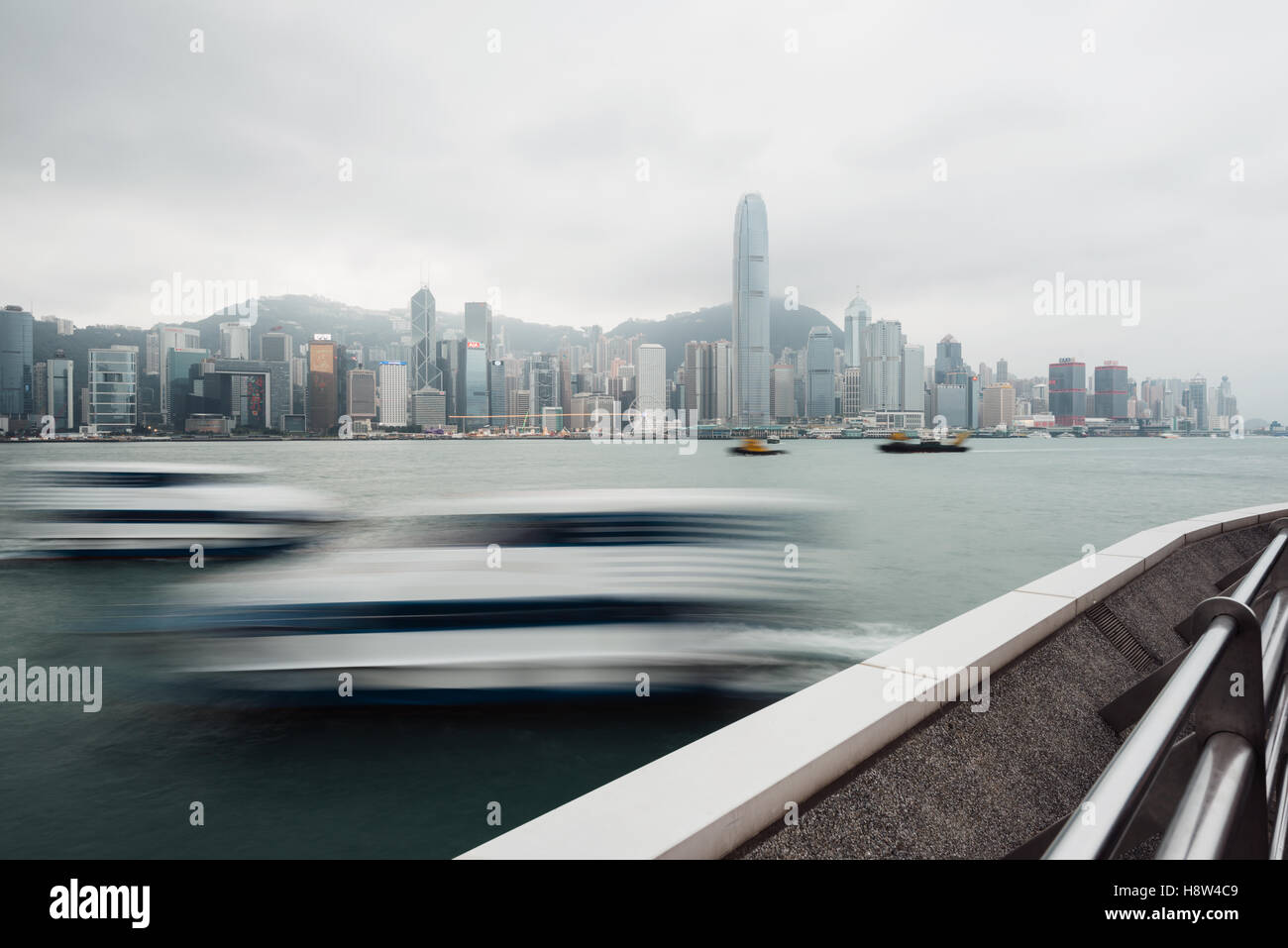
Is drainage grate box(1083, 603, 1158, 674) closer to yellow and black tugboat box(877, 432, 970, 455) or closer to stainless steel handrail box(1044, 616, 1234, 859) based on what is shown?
stainless steel handrail box(1044, 616, 1234, 859)

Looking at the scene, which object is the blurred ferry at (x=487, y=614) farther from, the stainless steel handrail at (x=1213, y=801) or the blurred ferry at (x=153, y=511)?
the stainless steel handrail at (x=1213, y=801)

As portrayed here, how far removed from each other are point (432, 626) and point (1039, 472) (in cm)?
7480

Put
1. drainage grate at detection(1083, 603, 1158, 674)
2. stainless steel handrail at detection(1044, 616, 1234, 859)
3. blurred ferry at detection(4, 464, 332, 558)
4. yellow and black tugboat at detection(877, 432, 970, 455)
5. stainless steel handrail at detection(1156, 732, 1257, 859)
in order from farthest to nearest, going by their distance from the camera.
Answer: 1. yellow and black tugboat at detection(877, 432, 970, 455)
2. blurred ferry at detection(4, 464, 332, 558)
3. drainage grate at detection(1083, 603, 1158, 674)
4. stainless steel handrail at detection(1156, 732, 1257, 859)
5. stainless steel handrail at detection(1044, 616, 1234, 859)

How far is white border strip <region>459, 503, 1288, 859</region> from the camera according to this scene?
1.89 metres

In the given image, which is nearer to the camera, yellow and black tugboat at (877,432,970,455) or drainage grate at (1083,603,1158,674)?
drainage grate at (1083,603,1158,674)

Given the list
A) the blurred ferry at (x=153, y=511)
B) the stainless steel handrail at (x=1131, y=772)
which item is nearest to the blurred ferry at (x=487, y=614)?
the blurred ferry at (x=153, y=511)

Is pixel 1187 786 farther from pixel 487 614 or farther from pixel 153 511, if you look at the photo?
pixel 153 511

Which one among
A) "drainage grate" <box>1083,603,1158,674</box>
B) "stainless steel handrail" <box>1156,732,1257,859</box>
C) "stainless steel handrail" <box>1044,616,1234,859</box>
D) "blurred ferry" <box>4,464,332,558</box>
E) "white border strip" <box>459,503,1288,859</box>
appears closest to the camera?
"stainless steel handrail" <box>1044,616,1234,859</box>

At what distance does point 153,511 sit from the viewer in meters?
8.48

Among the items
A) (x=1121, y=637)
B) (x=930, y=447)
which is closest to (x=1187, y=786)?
(x=1121, y=637)

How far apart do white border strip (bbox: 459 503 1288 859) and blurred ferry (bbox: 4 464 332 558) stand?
5972 millimetres

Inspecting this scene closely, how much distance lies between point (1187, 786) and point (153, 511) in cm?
1003

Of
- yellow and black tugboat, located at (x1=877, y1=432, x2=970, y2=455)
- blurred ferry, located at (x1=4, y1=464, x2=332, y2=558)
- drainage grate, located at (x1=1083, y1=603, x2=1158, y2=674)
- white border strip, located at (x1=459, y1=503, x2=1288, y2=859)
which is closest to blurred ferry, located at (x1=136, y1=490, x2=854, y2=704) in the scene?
blurred ferry, located at (x1=4, y1=464, x2=332, y2=558)
